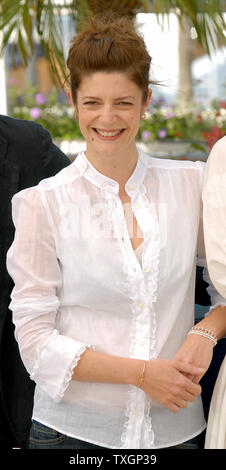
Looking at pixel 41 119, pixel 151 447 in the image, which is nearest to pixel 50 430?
pixel 151 447

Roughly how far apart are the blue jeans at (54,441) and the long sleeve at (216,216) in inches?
16.7

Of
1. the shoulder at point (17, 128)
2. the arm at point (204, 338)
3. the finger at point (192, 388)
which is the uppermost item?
the shoulder at point (17, 128)

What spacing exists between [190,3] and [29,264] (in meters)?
2.92

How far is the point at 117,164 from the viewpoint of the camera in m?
1.40

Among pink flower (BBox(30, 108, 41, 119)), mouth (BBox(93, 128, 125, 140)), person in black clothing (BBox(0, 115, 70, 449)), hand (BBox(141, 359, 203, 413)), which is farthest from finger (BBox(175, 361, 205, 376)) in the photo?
pink flower (BBox(30, 108, 41, 119))

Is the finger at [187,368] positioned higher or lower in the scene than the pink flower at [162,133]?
lower

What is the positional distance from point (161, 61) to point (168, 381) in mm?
1952

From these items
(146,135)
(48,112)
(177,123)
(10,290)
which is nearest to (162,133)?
(146,135)

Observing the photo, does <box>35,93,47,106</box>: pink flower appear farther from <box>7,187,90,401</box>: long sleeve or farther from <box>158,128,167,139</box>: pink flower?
<box>7,187,90,401</box>: long sleeve

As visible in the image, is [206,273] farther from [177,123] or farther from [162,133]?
[177,123]

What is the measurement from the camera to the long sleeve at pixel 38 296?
1.34 meters

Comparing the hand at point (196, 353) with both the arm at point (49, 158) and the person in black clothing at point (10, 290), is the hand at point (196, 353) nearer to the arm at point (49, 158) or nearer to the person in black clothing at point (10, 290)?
the person in black clothing at point (10, 290)

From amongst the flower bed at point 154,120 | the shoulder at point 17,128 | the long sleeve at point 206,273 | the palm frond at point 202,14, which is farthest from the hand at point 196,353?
the flower bed at point 154,120
